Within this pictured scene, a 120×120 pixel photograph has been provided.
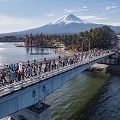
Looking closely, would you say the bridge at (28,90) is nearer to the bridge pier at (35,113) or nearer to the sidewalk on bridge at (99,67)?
the bridge pier at (35,113)

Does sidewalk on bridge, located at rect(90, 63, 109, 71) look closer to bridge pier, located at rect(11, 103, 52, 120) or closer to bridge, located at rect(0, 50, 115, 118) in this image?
bridge, located at rect(0, 50, 115, 118)

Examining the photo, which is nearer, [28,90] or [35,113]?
[28,90]

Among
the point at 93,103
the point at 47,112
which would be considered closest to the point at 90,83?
the point at 93,103

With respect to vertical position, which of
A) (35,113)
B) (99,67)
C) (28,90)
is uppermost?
(28,90)

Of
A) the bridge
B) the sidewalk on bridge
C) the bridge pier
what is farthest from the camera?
the sidewalk on bridge

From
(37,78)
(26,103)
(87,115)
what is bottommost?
(87,115)

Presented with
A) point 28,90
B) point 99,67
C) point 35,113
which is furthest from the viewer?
point 99,67

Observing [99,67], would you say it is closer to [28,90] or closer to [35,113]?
[35,113]

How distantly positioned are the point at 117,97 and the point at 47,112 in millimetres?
20379

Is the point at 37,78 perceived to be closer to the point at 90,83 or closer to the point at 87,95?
the point at 87,95

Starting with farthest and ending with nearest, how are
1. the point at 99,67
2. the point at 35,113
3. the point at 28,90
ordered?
the point at 99,67 < the point at 35,113 < the point at 28,90

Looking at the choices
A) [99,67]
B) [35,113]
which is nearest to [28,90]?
[35,113]

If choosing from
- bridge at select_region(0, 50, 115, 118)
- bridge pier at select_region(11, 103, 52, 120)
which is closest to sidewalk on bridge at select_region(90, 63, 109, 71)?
bridge at select_region(0, 50, 115, 118)

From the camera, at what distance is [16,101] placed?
19.7m
